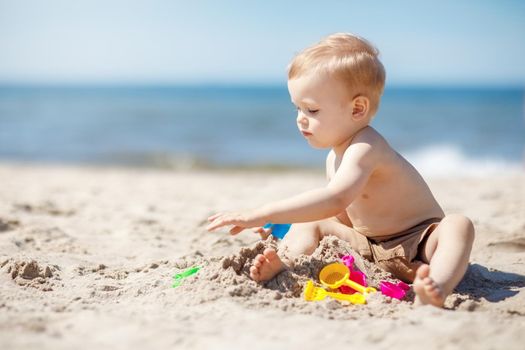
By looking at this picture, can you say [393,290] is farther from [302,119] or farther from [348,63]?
[348,63]

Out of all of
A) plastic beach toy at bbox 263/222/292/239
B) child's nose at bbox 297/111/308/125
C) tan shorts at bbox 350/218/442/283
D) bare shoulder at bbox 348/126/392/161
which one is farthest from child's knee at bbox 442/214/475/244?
plastic beach toy at bbox 263/222/292/239

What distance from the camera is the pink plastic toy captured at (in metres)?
2.19

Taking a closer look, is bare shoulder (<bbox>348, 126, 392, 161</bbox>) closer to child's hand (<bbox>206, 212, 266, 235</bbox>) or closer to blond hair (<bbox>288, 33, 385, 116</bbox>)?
blond hair (<bbox>288, 33, 385, 116</bbox>)

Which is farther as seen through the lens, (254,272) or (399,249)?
(399,249)

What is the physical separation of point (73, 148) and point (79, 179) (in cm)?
464

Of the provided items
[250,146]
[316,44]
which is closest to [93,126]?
[250,146]

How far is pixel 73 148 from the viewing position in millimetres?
10914

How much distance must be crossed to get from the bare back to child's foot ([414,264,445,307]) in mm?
474

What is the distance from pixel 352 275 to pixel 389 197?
37 cm

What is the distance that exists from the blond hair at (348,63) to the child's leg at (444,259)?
22.4 inches

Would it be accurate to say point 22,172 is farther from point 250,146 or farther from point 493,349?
point 493,349

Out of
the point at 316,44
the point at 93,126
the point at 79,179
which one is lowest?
the point at 79,179

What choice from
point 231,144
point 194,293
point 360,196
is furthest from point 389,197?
point 231,144

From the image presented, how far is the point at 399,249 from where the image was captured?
2355mm
